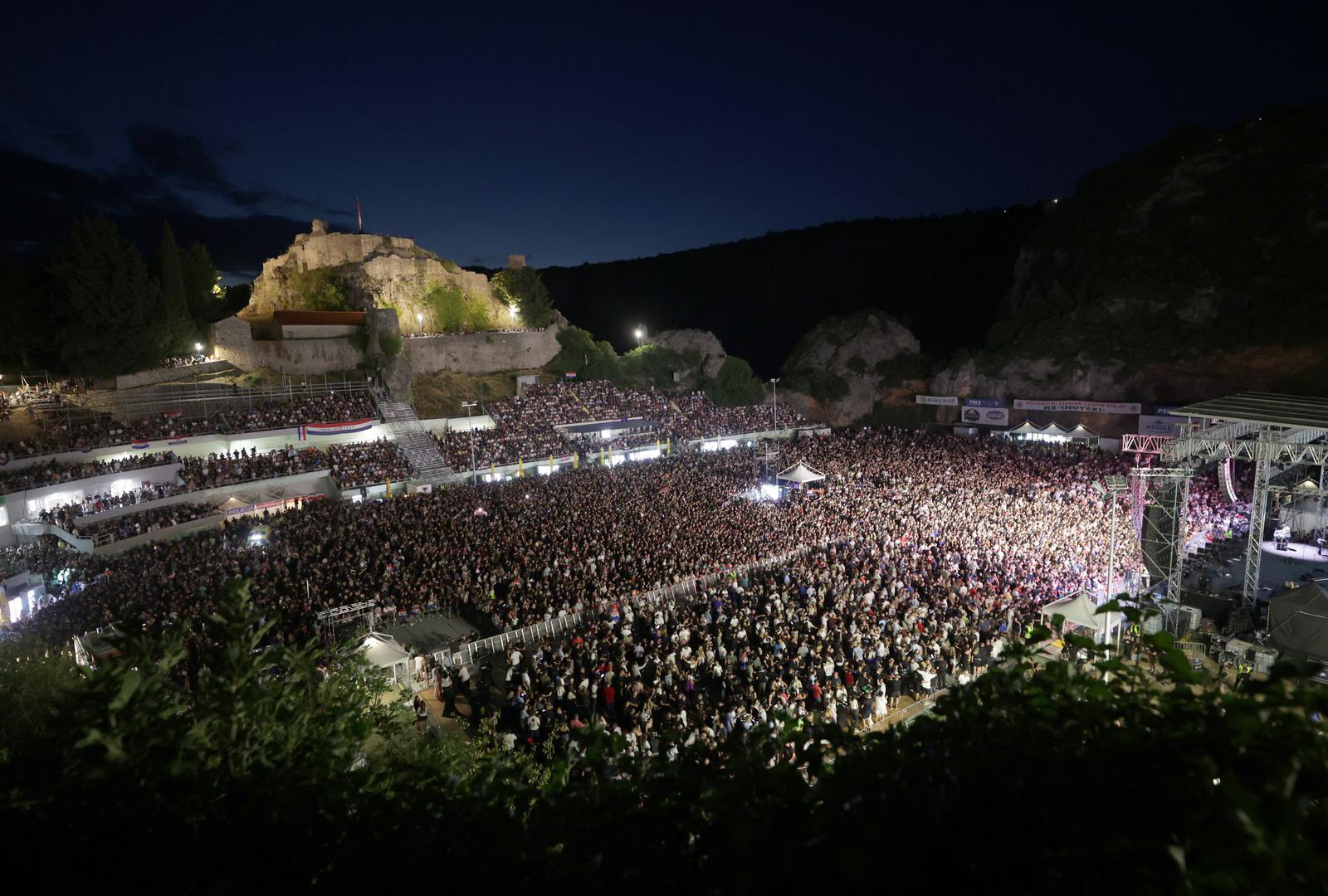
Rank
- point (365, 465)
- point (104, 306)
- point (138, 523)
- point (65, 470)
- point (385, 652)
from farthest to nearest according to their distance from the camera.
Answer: point (104, 306)
point (365, 465)
point (65, 470)
point (138, 523)
point (385, 652)

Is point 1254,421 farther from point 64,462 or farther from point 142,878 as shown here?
point 64,462

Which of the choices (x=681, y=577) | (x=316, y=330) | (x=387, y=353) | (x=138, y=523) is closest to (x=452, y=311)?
(x=387, y=353)

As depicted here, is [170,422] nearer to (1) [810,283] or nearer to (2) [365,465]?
(2) [365,465]

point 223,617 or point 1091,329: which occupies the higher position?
point 1091,329

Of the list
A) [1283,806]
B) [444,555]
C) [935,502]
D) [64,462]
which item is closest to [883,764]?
[1283,806]

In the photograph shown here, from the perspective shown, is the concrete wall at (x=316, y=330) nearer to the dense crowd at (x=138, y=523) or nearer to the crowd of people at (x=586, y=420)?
the crowd of people at (x=586, y=420)

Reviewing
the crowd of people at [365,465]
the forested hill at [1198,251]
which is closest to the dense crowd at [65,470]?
the crowd of people at [365,465]

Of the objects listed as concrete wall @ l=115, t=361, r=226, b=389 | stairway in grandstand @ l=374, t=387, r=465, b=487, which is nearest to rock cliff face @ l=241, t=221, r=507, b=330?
concrete wall @ l=115, t=361, r=226, b=389
